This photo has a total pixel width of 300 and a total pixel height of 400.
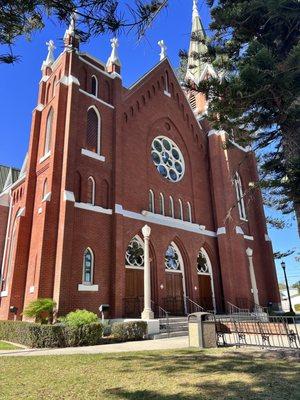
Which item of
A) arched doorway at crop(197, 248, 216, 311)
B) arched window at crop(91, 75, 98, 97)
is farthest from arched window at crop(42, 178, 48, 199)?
arched doorway at crop(197, 248, 216, 311)

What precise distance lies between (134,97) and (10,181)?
1353cm

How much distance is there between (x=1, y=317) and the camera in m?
17.0

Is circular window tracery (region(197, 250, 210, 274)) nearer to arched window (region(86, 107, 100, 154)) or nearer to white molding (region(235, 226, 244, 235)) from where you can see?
white molding (region(235, 226, 244, 235))

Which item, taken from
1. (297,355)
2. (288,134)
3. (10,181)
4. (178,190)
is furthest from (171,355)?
(10,181)

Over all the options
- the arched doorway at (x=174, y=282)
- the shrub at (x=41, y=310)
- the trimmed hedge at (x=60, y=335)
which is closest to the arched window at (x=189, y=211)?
the arched doorway at (x=174, y=282)

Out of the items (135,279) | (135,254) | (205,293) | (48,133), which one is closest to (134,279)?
(135,279)

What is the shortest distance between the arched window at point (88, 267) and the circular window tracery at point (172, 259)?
564 cm

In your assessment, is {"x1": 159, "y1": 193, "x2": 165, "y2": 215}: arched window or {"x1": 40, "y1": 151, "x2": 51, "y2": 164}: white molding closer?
{"x1": 40, "y1": 151, "x2": 51, "y2": 164}: white molding

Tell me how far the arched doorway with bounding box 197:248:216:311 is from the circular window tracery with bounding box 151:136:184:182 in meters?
5.68

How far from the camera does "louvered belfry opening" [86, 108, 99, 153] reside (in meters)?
18.7

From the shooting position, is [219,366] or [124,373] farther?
[219,366]

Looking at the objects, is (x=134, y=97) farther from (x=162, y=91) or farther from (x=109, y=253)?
(x=109, y=253)

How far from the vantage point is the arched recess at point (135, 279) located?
17.2 metres

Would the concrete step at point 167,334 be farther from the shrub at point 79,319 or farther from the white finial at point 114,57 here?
the white finial at point 114,57
